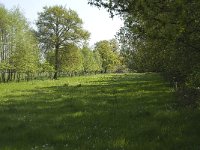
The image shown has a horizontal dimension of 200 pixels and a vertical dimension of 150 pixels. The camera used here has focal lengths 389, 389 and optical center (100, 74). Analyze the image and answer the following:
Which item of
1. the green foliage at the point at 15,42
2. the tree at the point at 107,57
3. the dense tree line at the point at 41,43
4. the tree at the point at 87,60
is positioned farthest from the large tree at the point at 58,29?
the tree at the point at 107,57

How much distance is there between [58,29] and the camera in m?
108

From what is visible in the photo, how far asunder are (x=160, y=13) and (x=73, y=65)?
3775 inches

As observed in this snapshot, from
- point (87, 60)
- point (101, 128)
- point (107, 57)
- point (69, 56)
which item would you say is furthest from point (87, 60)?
point (101, 128)

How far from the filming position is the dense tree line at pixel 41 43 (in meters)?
86.3

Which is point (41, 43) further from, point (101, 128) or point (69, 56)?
point (101, 128)

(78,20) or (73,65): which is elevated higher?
(78,20)

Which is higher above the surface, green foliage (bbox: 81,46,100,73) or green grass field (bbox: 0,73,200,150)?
green foliage (bbox: 81,46,100,73)

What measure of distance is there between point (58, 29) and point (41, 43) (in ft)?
21.4

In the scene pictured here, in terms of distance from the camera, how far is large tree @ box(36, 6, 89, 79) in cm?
10638

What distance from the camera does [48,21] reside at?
356 ft

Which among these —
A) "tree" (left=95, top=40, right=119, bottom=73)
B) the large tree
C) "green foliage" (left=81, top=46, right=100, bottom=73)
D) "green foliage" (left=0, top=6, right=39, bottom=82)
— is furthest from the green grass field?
"tree" (left=95, top=40, right=119, bottom=73)

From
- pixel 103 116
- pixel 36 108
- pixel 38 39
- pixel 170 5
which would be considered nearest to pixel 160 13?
pixel 170 5

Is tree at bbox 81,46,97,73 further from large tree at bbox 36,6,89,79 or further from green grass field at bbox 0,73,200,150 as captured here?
green grass field at bbox 0,73,200,150

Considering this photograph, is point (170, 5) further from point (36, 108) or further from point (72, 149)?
point (36, 108)
